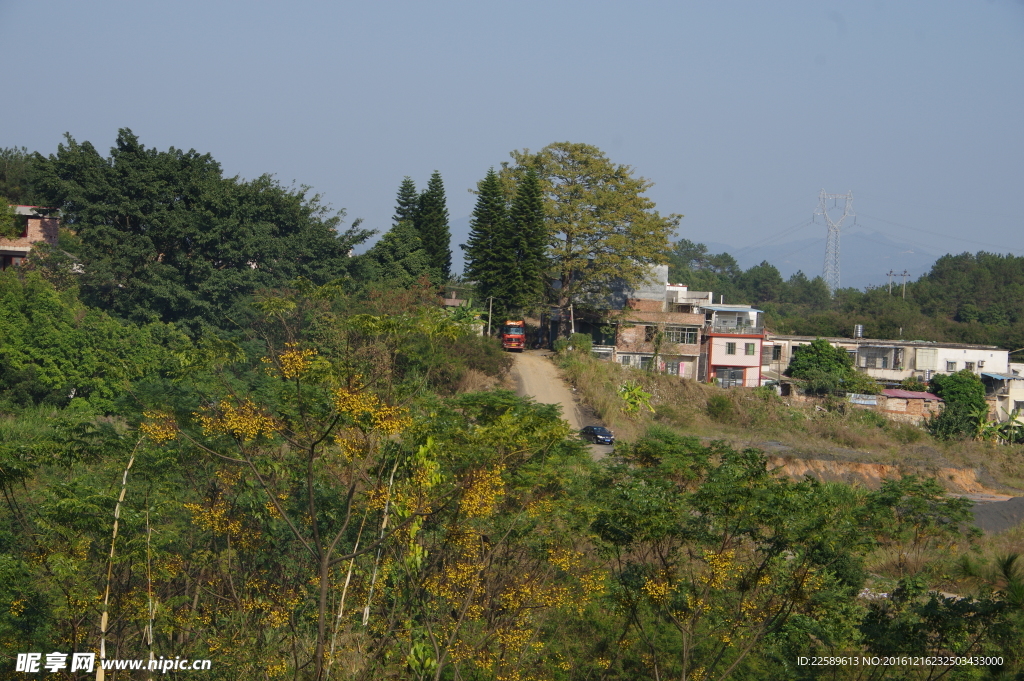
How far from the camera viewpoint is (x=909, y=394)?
32.9 meters

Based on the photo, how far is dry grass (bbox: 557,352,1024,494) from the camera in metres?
23.8

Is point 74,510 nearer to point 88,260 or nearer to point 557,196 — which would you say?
point 88,260

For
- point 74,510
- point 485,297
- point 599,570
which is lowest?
point 599,570

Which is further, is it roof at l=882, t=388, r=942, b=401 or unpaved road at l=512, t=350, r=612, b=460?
roof at l=882, t=388, r=942, b=401

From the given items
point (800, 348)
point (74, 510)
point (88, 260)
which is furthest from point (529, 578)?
point (800, 348)

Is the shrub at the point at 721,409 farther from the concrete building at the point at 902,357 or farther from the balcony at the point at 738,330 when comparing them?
the concrete building at the point at 902,357

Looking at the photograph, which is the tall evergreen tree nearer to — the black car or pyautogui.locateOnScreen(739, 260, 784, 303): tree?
the black car

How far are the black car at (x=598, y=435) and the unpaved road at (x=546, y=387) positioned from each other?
0.13 m

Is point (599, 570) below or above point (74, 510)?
below

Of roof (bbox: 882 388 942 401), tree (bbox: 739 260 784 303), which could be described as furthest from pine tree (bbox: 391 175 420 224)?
tree (bbox: 739 260 784 303)

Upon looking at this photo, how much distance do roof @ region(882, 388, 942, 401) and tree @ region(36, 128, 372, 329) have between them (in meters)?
21.4

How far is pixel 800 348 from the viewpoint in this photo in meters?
35.4

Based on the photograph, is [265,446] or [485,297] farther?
[485,297]

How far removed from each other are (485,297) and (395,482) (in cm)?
2253
